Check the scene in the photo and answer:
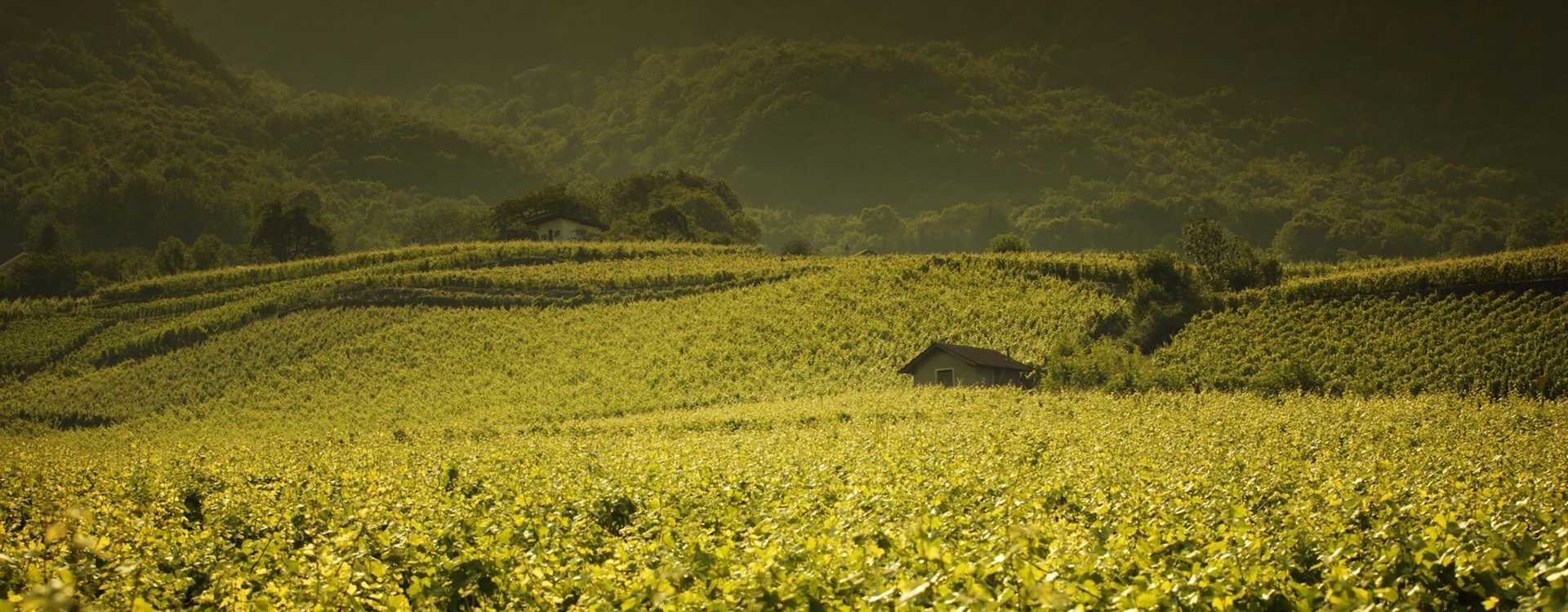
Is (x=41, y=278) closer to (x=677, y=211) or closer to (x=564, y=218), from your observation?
(x=564, y=218)

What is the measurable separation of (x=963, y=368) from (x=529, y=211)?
81.1 metres

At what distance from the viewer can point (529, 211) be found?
12344 cm

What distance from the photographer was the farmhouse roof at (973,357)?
50.9 meters

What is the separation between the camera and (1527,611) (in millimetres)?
5926

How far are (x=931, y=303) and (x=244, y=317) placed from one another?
45502 mm

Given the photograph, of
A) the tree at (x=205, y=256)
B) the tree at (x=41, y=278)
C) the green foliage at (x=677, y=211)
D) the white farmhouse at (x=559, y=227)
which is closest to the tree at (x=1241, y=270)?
the green foliage at (x=677, y=211)

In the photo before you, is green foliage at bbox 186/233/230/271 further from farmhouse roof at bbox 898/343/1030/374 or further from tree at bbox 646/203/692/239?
farmhouse roof at bbox 898/343/1030/374

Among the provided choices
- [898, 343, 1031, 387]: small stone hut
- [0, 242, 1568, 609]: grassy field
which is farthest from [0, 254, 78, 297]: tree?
[898, 343, 1031, 387]: small stone hut

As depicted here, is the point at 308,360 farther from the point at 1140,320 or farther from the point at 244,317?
the point at 1140,320

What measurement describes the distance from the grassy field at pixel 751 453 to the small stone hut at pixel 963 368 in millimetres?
3941

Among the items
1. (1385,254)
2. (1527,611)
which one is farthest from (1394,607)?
(1385,254)

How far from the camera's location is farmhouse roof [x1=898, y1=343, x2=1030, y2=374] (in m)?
50.9

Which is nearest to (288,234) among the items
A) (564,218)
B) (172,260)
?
(172,260)

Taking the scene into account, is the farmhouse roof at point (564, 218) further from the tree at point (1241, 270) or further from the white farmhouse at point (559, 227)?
the tree at point (1241, 270)
